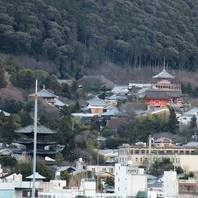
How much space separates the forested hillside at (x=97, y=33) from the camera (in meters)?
119

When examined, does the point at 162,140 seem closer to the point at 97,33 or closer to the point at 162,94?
the point at 162,94

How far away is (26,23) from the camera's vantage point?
120062 millimetres

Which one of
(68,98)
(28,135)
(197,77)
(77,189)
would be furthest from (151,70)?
(77,189)

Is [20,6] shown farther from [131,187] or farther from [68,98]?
[131,187]

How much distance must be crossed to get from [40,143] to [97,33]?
133 ft

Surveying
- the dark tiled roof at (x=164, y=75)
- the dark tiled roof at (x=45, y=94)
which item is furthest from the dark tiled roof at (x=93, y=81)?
the dark tiled roof at (x=45, y=94)

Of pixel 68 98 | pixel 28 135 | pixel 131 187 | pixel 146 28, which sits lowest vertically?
pixel 131 187

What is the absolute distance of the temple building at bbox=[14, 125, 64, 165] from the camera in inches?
3305

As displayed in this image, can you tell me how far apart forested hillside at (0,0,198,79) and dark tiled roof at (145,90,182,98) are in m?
11.4

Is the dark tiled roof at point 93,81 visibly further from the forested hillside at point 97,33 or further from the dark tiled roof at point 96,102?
the dark tiled roof at point 96,102

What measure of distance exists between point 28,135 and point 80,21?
4089 centimetres

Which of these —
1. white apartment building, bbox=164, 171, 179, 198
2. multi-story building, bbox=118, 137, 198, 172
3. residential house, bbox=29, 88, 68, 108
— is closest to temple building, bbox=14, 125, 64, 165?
multi-story building, bbox=118, 137, 198, 172

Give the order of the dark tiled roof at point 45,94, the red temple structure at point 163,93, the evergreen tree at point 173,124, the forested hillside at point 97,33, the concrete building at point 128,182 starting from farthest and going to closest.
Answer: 1. the forested hillside at point 97,33
2. the red temple structure at point 163,93
3. the dark tiled roof at point 45,94
4. the evergreen tree at point 173,124
5. the concrete building at point 128,182

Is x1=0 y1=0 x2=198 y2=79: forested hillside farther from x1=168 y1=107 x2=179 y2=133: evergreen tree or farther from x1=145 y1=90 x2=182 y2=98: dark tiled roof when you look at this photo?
x1=168 y1=107 x2=179 y2=133: evergreen tree
